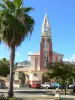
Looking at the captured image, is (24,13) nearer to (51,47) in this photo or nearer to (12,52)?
(12,52)

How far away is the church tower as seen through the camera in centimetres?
8775

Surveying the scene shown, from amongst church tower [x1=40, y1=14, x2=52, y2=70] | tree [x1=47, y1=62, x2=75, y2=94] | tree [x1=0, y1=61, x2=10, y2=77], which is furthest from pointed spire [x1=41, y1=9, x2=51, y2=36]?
tree [x1=47, y1=62, x2=75, y2=94]

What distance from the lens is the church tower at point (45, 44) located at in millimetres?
87750

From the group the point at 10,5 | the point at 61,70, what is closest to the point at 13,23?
the point at 10,5

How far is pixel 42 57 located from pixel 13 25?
6049 cm

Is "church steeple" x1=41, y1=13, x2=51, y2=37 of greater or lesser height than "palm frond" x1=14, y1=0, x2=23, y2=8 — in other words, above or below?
above

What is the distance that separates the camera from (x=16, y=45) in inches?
1122

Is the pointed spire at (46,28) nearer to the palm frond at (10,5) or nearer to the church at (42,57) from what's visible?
the church at (42,57)

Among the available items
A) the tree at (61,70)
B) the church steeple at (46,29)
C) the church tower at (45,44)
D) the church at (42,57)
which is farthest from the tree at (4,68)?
the tree at (61,70)

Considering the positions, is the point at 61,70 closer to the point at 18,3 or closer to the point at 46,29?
the point at 18,3

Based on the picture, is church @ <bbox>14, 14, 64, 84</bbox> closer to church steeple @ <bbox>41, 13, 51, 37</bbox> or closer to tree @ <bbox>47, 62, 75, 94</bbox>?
church steeple @ <bbox>41, 13, 51, 37</bbox>

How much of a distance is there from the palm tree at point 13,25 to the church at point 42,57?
57286mm

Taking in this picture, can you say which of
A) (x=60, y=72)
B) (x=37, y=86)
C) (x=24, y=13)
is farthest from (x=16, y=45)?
(x=37, y=86)

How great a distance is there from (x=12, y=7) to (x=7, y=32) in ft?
8.64
